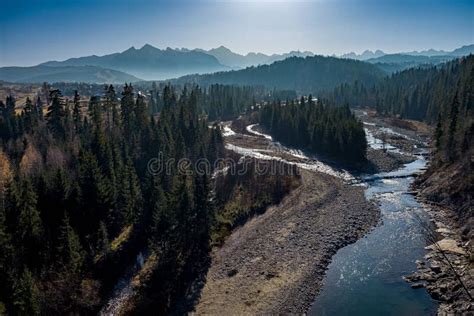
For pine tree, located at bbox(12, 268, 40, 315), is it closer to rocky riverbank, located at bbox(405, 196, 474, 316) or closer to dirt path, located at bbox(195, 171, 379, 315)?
dirt path, located at bbox(195, 171, 379, 315)

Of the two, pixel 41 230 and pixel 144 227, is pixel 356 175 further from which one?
pixel 41 230

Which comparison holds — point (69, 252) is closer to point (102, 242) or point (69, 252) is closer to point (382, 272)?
point (102, 242)

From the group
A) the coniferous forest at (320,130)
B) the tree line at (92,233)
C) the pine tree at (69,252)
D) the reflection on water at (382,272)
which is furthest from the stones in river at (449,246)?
the coniferous forest at (320,130)

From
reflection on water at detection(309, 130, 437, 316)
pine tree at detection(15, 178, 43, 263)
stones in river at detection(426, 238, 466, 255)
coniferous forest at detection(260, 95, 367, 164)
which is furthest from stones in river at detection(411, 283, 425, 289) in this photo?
coniferous forest at detection(260, 95, 367, 164)

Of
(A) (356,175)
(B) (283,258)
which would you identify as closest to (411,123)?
(A) (356,175)

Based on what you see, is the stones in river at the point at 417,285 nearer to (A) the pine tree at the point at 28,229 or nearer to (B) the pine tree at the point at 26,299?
(B) the pine tree at the point at 26,299

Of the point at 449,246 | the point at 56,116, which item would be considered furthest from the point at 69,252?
the point at 56,116
